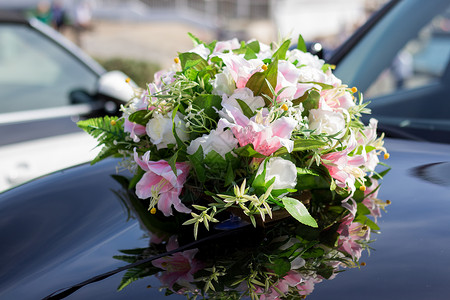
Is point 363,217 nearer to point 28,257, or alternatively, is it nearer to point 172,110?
point 172,110

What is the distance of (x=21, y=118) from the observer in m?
3.50

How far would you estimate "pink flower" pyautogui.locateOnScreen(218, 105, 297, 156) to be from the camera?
1.52m

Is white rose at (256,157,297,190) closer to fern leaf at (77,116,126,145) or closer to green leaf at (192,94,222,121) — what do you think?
green leaf at (192,94,222,121)

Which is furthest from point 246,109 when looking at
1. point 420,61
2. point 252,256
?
point 420,61

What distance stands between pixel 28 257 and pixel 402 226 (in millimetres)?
1041

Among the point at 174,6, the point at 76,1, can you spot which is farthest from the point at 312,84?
the point at 174,6

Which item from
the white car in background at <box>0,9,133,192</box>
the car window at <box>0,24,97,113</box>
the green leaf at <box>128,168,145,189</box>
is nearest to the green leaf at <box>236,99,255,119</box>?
the green leaf at <box>128,168,145,189</box>

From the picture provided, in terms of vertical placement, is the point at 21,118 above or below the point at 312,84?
above

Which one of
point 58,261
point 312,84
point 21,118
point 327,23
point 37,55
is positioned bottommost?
point 58,261

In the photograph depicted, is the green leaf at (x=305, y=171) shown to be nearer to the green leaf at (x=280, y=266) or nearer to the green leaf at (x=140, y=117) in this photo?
the green leaf at (x=280, y=266)

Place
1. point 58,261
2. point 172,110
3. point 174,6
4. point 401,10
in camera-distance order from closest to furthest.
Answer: point 58,261 < point 172,110 < point 401,10 < point 174,6

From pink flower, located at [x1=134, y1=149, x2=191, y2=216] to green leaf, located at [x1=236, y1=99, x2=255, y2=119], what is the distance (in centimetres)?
22

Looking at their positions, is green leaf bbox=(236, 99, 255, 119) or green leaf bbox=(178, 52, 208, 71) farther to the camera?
green leaf bbox=(178, 52, 208, 71)

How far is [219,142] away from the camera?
157 cm
